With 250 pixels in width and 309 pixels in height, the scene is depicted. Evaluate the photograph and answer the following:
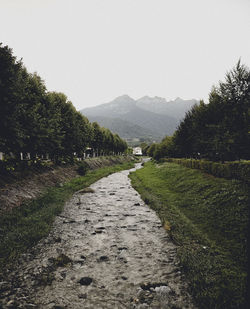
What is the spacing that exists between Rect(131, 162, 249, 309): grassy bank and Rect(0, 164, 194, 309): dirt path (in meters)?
0.56

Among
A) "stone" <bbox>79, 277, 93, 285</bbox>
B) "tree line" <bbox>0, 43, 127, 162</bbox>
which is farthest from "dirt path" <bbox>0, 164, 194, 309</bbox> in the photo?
"tree line" <bbox>0, 43, 127, 162</bbox>

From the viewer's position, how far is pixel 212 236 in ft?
28.0

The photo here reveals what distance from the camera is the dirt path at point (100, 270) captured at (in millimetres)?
4895

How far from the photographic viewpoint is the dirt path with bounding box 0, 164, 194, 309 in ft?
16.1

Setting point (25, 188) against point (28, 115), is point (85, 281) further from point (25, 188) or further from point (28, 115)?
point (28, 115)

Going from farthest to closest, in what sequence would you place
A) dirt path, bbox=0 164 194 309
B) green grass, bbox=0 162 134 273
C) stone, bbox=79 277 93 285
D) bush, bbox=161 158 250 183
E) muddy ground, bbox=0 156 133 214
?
bush, bbox=161 158 250 183 → muddy ground, bbox=0 156 133 214 → green grass, bbox=0 162 134 273 → stone, bbox=79 277 93 285 → dirt path, bbox=0 164 194 309

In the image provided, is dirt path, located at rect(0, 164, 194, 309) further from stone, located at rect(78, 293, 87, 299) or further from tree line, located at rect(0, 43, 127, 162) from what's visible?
tree line, located at rect(0, 43, 127, 162)

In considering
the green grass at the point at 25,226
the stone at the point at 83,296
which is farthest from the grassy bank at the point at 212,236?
the green grass at the point at 25,226

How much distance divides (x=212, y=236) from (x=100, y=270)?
18.2ft

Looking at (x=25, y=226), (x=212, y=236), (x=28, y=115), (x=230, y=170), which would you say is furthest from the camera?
(x=28, y=115)

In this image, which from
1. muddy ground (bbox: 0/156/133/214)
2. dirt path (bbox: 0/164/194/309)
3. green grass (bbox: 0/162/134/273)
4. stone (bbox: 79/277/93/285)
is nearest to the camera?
dirt path (bbox: 0/164/194/309)

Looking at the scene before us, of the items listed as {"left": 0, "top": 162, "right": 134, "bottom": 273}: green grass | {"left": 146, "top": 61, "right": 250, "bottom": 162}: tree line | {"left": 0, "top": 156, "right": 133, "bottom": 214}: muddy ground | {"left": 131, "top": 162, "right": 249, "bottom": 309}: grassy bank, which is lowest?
{"left": 131, "top": 162, "right": 249, "bottom": 309}: grassy bank

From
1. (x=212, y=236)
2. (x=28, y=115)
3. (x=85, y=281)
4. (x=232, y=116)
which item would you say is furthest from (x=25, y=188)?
(x=232, y=116)

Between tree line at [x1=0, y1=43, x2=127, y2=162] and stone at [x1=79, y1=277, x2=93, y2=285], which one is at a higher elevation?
tree line at [x1=0, y1=43, x2=127, y2=162]
